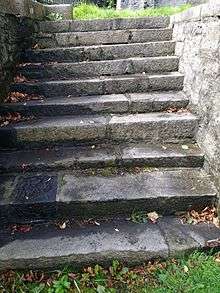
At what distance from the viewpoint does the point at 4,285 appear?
2.55 meters

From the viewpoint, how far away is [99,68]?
457cm

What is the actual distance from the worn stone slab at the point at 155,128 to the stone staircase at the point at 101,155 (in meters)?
0.01

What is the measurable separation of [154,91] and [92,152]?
1356 mm

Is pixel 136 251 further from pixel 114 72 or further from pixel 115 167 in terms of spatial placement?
pixel 114 72

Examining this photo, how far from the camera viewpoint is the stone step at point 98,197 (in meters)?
2.98

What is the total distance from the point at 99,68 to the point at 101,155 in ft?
5.24

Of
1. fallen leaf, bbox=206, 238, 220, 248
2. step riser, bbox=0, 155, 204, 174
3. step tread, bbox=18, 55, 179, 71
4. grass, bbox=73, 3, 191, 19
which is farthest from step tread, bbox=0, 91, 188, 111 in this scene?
grass, bbox=73, 3, 191, 19

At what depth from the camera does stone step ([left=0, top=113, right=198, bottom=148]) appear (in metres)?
3.64

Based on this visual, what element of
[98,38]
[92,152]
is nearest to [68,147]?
[92,152]

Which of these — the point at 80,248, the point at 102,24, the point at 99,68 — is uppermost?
the point at 102,24

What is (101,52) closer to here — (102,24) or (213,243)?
(102,24)

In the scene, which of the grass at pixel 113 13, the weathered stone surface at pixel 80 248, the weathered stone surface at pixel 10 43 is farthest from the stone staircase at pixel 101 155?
the grass at pixel 113 13

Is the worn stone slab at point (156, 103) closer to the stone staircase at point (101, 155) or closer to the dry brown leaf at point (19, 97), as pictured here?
the stone staircase at point (101, 155)

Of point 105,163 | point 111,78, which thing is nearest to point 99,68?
point 111,78
